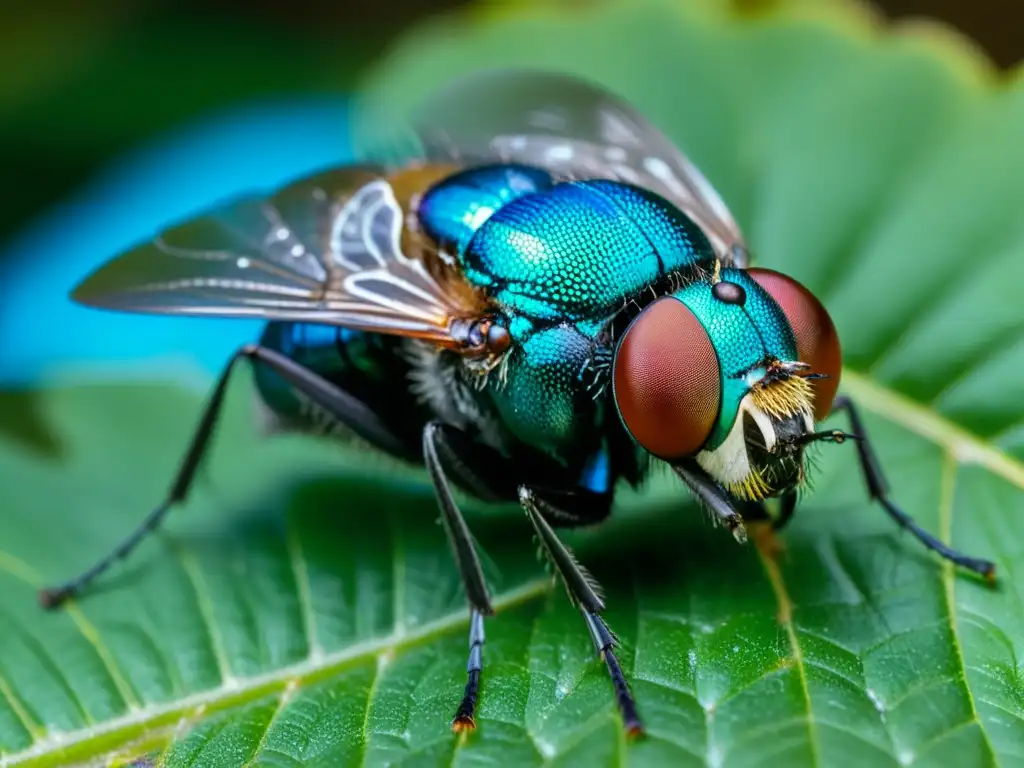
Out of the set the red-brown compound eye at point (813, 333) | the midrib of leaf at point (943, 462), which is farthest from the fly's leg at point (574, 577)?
the red-brown compound eye at point (813, 333)

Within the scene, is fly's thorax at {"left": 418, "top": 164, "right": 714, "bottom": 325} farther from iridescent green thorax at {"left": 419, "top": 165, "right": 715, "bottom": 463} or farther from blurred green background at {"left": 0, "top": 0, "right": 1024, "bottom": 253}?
blurred green background at {"left": 0, "top": 0, "right": 1024, "bottom": 253}

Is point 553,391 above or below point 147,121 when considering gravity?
below

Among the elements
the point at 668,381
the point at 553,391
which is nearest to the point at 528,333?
the point at 553,391

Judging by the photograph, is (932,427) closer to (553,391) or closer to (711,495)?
(711,495)

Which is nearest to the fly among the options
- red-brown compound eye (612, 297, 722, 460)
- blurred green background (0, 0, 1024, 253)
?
red-brown compound eye (612, 297, 722, 460)

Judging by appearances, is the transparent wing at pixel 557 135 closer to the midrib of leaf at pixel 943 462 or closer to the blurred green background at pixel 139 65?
the midrib of leaf at pixel 943 462
